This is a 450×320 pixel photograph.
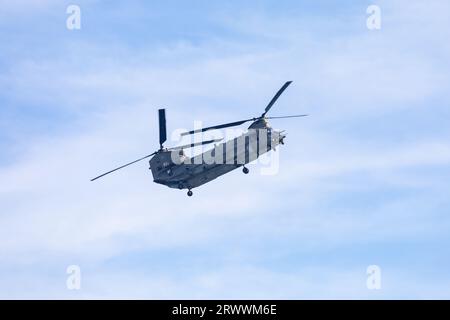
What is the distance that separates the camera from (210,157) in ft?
412

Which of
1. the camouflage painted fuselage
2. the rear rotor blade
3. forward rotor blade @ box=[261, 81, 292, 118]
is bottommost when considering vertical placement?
the camouflage painted fuselage

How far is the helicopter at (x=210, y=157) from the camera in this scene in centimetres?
12469

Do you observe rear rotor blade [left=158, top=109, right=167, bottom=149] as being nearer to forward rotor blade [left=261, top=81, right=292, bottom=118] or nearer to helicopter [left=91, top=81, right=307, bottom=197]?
helicopter [left=91, top=81, right=307, bottom=197]

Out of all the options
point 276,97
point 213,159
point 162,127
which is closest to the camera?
point 276,97

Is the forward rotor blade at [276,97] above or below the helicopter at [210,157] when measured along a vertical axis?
above

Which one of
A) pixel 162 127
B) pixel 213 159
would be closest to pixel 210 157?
pixel 213 159

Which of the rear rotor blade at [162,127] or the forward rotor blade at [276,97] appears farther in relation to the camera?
the rear rotor blade at [162,127]

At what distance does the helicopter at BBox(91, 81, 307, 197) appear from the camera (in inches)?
4909

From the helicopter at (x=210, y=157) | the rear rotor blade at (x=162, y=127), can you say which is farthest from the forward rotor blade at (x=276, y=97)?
the rear rotor blade at (x=162, y=127)

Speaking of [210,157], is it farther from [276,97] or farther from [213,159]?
[276,97]

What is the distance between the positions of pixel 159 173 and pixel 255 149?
45.0 feet

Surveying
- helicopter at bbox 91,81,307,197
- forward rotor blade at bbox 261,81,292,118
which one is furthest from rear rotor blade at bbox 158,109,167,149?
forward rotor blade at bbox 261,81,292,118

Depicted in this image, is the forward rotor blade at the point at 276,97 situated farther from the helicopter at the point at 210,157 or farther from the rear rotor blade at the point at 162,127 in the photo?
the rear rotor blade at the point at 162,127
